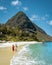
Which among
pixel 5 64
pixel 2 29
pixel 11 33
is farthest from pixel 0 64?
pixel 11 33

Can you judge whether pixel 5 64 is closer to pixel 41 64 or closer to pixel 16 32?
pixel 41 64

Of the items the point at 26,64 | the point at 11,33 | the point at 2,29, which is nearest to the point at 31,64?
the point at 26,64

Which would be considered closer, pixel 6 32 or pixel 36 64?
pixel 36 64

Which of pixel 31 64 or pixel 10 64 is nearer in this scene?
pixel 10 64

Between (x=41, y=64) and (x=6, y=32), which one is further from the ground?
(x=6, y=32)

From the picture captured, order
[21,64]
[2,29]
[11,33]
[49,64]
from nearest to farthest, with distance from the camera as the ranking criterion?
[21,64]
[49,64]
[2,29]
[11,33]

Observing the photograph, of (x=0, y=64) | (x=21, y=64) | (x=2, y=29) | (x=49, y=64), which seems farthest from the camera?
(x=2, y=29)

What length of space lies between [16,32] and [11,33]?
8.05 m

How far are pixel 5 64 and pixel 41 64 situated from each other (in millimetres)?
3450

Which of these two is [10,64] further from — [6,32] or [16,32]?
[16,32]

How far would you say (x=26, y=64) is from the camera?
58.1ft

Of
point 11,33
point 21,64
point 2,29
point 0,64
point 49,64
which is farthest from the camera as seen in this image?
point 11,33

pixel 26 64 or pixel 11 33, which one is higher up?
pixel 11 33

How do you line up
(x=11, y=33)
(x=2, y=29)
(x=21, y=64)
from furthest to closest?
(x=11, y=33) → (x=2, y=29) → (x=21, y=64)
